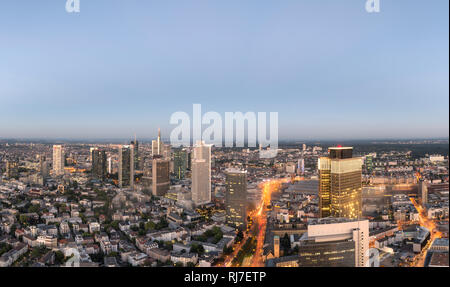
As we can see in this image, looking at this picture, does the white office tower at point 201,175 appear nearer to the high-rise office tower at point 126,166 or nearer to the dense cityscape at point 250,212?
the dense cityscape at point 250,212

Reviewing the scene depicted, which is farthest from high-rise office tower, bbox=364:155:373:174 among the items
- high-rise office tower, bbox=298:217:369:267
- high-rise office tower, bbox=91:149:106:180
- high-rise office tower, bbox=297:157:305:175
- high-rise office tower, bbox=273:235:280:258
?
high-rise office tower, bbox=91:149:106:180

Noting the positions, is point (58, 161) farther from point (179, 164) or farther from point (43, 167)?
point (179, 164)

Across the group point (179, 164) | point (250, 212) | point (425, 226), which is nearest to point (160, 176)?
point (179, 164)

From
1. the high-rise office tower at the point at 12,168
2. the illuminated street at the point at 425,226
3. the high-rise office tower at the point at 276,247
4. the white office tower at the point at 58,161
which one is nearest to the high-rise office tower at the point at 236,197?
the high-rise office tower at the point at 276,247

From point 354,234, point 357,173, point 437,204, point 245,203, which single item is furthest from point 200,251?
point 437,204

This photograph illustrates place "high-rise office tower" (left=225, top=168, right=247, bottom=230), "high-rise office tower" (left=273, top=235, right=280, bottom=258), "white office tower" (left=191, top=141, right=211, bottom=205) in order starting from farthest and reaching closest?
"white office tower" (left=191, top=141, right=211, bottom=205), "high-rise office tower" (left=225, top=168, right=247, bottom=230), "high-rise office tower" (left=273, top=235, right=280, bottom=258)

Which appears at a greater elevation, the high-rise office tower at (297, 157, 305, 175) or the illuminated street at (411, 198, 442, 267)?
the high-rise office tower at (297, 157, 305, 175)

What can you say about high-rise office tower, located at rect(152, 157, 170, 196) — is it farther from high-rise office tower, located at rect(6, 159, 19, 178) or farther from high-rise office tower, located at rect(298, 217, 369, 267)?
high-rise office tower, located at rect(298, 217, 369, 267)
